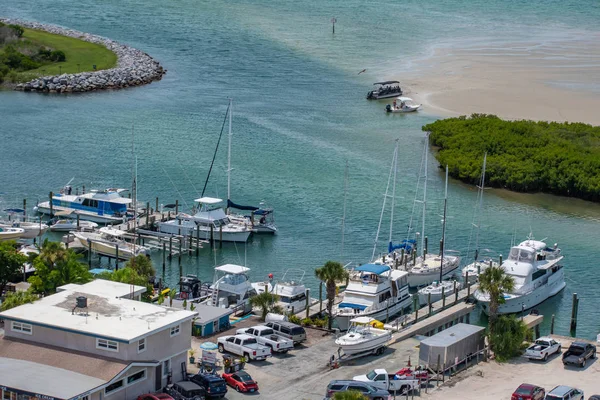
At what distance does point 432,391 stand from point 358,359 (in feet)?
18.1

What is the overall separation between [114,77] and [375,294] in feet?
282

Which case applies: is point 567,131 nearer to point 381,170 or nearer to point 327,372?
point 381,170

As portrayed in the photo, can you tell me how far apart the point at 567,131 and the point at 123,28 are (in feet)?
299

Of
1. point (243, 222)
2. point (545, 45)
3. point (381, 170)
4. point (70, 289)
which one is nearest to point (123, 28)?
point (545, 45)

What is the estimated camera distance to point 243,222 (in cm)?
8794

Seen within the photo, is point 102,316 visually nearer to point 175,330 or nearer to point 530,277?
point 175,330

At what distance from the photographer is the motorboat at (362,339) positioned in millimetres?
57594

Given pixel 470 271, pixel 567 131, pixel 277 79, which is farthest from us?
pixel 277 79

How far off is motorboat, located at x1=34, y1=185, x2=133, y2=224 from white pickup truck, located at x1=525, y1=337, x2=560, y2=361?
1561 inches

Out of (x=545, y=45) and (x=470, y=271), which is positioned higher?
(x=545, y=45)

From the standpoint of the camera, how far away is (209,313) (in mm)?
61500

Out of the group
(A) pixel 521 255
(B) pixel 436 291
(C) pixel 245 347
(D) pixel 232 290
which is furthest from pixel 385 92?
(C) pixel 245 347

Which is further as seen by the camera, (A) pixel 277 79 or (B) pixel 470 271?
(A) pixel 277 79

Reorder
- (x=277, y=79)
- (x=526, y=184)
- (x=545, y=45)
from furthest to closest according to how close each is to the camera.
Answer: (x=545, y=45) < (x=277, y=79) < (x=526, y=184)
